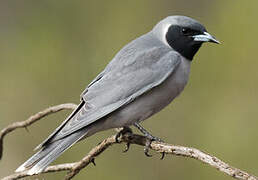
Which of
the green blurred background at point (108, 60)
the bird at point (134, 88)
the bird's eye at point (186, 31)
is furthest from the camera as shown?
the green blurred background at point (108, 60)

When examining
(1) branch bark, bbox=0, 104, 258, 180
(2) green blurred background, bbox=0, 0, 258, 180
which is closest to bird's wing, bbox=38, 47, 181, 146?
(1) branch bark, bbox=0, 104, 258, 180

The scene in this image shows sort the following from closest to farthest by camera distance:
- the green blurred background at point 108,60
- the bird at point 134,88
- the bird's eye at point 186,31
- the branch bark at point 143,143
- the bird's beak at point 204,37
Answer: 1. the branch bark at point 143,143
2. the bird at point 134,88
3. the bird's beak at point 204,37
4. the bird's eye at point 186,31
5. the green blurred background at point 108,60

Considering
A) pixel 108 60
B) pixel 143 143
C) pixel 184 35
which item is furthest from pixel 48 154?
pixel 108 60

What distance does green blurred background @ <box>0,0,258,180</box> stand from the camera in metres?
5.25

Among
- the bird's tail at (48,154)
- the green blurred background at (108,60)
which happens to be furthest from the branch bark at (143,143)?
the green blurred background at (108,60)

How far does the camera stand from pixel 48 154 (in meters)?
3.50

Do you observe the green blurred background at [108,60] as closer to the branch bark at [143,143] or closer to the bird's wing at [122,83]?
the bird's wing at [122,83]

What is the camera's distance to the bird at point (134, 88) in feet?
12.0

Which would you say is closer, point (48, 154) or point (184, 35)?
point (48, 154)

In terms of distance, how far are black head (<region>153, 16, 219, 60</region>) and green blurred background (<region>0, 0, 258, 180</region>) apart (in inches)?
58.3

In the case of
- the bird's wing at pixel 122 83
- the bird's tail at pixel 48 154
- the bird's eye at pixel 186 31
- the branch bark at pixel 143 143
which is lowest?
the branch bark at pixel 143 143

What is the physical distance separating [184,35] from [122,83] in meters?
0.56

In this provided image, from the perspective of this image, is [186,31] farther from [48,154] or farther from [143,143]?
[48,154]

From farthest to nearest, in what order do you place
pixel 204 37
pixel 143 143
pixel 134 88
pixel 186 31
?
pixel 186 31 → pixel 204 37 → pixel 134 88 → pixel 143 143
